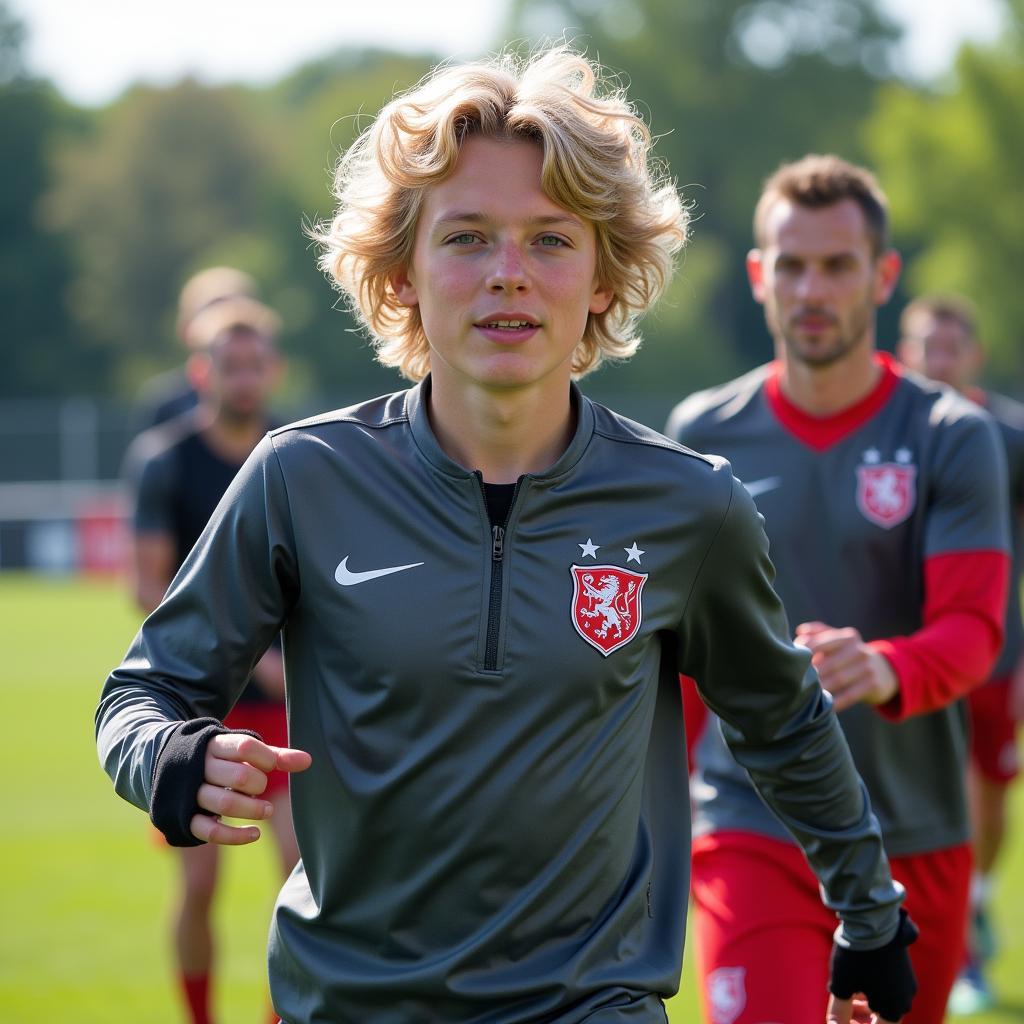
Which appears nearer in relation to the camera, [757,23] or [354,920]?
[354,920]

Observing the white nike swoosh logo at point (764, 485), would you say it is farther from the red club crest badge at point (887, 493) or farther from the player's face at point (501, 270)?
the player's face at point (501, 270)

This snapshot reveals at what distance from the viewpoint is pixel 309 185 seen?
204 ft

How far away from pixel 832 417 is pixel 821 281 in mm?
378

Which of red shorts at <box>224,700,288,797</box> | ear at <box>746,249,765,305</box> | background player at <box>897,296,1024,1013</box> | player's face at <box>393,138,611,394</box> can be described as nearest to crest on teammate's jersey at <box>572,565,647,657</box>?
player's face at <box>393,138,611,394</box>

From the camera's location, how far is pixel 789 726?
3391 millimetres

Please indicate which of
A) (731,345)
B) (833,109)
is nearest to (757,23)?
(833,109)

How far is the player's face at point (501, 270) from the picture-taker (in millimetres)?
3129

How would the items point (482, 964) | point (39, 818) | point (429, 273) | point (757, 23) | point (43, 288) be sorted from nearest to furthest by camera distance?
point (482, 964) < point (429, 273) < point (39, 818) < point (43, 288) < point (757, 23)

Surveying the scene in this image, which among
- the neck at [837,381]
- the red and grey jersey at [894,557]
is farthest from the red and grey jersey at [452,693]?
the neck at [837,381]

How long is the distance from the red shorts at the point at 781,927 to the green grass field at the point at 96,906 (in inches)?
95.4

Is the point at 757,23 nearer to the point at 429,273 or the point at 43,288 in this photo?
the point at 43,288

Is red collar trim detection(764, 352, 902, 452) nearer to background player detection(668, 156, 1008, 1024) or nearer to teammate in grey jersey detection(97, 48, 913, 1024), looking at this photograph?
background player detection(668, 156, 1008, 1024)

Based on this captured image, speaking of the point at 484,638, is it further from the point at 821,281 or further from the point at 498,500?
the point at 821,281

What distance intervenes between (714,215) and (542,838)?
61.8 metres
